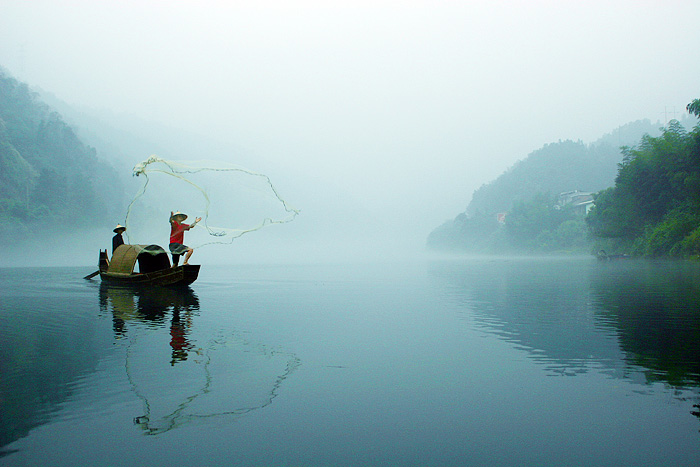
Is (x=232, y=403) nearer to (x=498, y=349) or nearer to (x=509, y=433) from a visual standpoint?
(x=509, y=433)

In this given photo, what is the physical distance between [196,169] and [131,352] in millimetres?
13032

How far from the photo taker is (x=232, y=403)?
7988mm

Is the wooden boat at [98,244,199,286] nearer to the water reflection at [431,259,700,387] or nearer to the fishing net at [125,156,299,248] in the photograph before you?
the fishing net at [125,156,299,248]

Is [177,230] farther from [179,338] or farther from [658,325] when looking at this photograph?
[658,325]

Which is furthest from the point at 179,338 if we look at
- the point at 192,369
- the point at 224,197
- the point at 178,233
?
the point at 224,197

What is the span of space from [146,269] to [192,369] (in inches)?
882

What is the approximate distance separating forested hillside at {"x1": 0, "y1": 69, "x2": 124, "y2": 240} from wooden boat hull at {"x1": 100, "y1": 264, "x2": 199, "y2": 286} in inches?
3489

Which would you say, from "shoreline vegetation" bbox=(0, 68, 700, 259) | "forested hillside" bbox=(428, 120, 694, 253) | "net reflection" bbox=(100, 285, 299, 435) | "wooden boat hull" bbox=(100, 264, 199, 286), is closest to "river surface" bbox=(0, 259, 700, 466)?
"net reflection" bbox=(100, 285, 299, 435)

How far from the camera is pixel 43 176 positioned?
117 meters

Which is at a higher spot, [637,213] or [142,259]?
[637,213]

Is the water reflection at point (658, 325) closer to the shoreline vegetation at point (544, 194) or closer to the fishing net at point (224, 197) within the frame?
the fishing net at point (224, 197)

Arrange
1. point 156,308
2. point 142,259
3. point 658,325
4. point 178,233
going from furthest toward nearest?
point 142,259 < point 178,233 < point 156,308 < point 658,325

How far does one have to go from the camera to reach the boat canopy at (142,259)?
101 feet

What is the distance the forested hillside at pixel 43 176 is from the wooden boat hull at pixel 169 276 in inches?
3489
